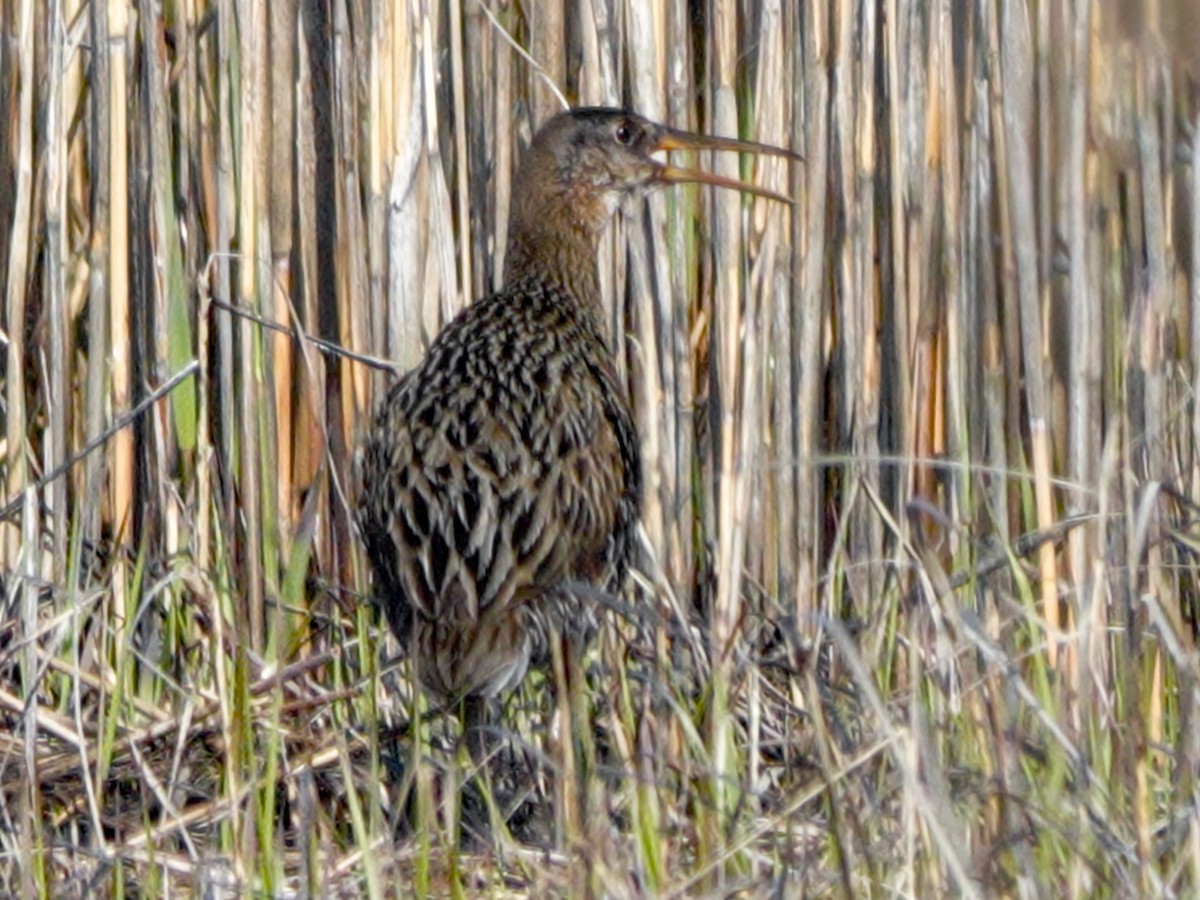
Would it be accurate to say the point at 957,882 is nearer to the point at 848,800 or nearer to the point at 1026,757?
the point at 848,800

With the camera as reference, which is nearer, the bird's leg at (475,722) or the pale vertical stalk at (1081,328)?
the pale vertical stalk at (1081,328)

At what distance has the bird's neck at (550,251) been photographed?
4.38 meters

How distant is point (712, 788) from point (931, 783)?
0.82 m

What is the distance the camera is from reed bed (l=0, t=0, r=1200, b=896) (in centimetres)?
382

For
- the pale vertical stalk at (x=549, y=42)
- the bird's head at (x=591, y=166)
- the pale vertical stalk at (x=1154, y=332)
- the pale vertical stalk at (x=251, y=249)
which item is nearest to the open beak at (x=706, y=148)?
the bird's head at (x=591, y=166)

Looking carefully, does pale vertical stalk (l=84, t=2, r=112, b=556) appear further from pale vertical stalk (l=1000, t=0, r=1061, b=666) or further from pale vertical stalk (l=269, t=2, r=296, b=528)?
pale vertical stalk (l=1000, t=0, r=1061, b=666)

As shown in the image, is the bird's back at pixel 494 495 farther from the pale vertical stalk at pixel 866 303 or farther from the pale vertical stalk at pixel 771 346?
the pale vertical stalk at pixel 866 303

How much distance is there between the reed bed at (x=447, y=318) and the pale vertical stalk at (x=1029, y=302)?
1 cm

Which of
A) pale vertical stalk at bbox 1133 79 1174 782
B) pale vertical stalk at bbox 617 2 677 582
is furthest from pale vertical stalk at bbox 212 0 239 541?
pale vertical stalk at bbox 1133 79 1174 782

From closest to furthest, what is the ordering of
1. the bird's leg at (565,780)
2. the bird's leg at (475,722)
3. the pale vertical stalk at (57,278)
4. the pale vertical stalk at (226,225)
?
the bird's leg at (565,780) < the bird's leg at (475,722) < the pale vertical stalk at (57,278) < the pale vertical stalk at (226,225)

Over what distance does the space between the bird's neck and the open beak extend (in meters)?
0.26

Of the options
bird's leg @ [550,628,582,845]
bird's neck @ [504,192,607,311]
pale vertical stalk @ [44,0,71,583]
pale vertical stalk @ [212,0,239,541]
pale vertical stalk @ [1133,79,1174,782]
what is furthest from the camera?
bird's neck @ [504,192,607,311]

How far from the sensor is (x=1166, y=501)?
13.2ft

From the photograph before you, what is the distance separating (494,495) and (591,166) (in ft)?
3.05
